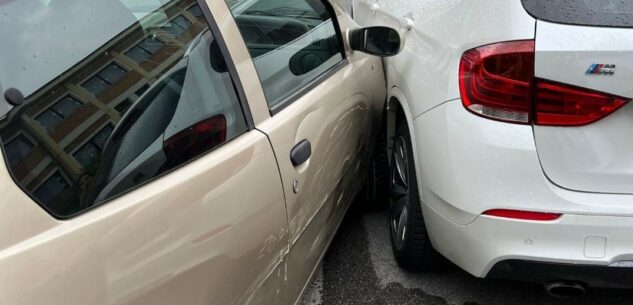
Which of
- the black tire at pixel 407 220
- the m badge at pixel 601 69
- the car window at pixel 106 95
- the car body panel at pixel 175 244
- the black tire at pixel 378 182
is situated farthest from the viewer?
the black tire at pixel 378 182

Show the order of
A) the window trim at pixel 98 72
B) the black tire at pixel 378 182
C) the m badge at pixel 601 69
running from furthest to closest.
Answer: the black tire at pixel 378 182
the m badge at pixel 601 69
the window trim at pixel 98 72

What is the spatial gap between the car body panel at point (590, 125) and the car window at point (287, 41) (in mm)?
889

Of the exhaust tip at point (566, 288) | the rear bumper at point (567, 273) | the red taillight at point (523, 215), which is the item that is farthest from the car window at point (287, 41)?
the exhaust tip at point (566, 288)

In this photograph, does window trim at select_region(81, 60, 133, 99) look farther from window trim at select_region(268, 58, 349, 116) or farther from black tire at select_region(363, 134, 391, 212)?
black tire at select_region(363, 134, 391, 212)

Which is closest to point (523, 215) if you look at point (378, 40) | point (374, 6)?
point (378, 40)

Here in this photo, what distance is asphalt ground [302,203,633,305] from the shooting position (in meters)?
2.71

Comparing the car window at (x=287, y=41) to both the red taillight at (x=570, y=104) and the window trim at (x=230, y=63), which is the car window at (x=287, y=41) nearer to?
the window trim at (x=230, y=63)

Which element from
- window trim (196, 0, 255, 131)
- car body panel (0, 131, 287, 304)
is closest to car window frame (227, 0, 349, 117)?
→ window trim (196, 0, 255, 131)

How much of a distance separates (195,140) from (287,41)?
972mm

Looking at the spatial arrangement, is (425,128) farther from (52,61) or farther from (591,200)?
(52,61)

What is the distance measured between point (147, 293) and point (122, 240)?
0.14 meters

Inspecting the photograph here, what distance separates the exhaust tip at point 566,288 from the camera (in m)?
2.07

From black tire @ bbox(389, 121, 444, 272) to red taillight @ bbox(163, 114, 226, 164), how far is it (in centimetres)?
108

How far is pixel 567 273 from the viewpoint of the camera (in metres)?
2.00
